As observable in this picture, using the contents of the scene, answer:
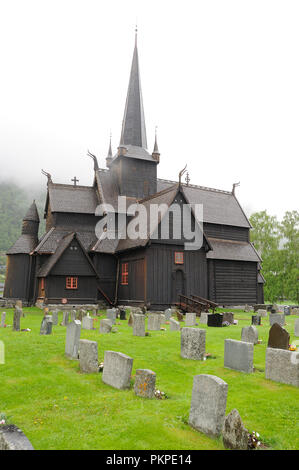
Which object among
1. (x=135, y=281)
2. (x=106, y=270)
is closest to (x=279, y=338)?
(x=135, y=281)

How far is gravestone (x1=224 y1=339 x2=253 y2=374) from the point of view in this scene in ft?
28.4

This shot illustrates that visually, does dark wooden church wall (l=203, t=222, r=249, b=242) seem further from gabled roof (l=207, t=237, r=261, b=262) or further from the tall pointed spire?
the tall pointed spire

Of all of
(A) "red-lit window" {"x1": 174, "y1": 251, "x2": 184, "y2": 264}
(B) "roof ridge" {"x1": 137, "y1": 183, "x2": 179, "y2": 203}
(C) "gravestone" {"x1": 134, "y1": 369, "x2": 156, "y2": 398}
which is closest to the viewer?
(C) "gravestone" {"x1": 134, "y1": 369, "x2": 156, "y2": 398}

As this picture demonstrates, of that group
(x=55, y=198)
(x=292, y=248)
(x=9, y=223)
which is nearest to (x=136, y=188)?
(x=55, y=198)

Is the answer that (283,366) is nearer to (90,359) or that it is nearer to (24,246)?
(90,359)

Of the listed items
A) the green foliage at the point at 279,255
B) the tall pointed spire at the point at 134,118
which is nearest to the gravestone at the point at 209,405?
the tall pointed spire at the point at 134,118

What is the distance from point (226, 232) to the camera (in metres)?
35.4

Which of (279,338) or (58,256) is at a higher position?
(58,256)

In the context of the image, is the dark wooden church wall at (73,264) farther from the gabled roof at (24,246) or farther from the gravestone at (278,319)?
the gravestone at (278,319)

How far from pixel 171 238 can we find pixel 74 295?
28.4 feet

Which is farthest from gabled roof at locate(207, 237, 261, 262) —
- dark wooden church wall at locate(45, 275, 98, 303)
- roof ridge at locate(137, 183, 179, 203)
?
dark wooden church wall at locate(45, 275, 98, 303)

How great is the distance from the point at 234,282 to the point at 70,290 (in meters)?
14.7

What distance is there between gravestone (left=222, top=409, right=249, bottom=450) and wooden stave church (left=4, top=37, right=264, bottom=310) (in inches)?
813

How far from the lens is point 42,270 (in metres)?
28.5
